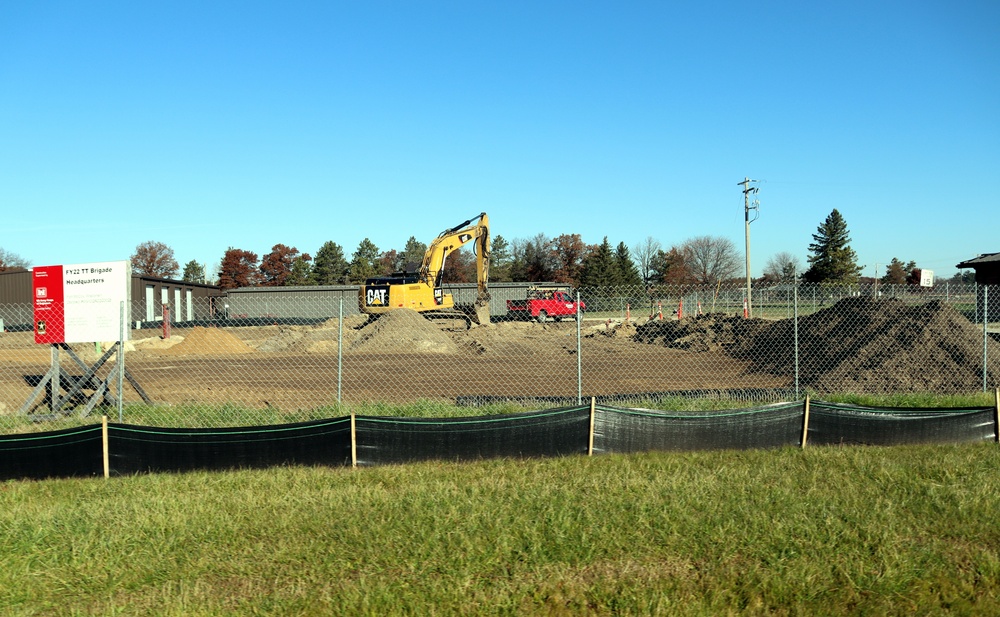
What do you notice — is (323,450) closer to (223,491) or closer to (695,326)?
(223,491)

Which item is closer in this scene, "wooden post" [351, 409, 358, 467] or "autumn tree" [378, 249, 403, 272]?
"wooden post" [351, 409, 358, 467]

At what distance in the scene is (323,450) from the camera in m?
7.59

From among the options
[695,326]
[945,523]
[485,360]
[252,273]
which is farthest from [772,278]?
[945,523]

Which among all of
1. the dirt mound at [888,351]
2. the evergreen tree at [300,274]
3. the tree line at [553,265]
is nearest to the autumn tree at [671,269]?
the tree line at [553,265]

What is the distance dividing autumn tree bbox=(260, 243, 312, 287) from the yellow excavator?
54.6m

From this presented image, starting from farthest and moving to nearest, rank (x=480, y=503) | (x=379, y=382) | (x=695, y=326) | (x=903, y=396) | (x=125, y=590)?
(x=695, y=326)
(x=379, y=382)
(x=903, y=396)
(x=480, y=503)
(x=125, y=590)

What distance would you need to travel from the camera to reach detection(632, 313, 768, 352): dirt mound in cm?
2398

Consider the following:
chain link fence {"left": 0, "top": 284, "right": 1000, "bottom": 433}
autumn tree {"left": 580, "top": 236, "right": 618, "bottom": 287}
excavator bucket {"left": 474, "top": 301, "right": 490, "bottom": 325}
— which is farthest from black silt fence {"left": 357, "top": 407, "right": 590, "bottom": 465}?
autumn tree {"left": 580, "top": 236, "right": 618, "bottom": 287}

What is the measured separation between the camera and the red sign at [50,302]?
10.1m

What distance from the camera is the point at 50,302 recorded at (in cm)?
1018

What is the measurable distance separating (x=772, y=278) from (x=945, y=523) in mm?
92185

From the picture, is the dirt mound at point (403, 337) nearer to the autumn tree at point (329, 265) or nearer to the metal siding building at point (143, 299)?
the metal siding building at point (143, 299)

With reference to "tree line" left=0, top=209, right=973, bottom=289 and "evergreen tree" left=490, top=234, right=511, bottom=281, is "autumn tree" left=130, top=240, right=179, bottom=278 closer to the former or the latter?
"tree line" left=0, top=209, right=973, bottom=289

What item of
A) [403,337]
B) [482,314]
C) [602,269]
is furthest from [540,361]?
[602,269]
